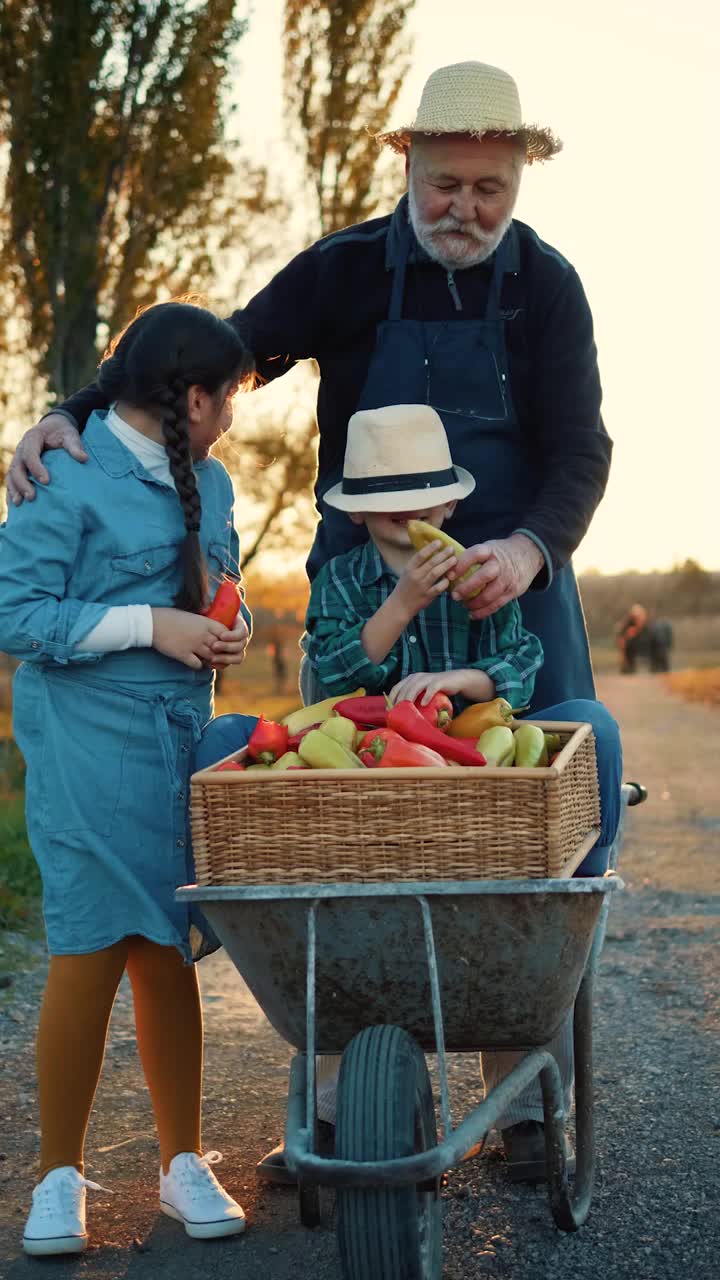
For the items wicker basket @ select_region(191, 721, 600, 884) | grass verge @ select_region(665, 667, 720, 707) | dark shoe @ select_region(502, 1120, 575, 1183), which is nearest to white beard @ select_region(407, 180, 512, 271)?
wicker basket @ select_region(191, 721, 600, 884)

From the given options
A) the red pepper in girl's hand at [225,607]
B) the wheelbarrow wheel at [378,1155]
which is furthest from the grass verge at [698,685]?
the wheelbarrow wheel at [378,1155]

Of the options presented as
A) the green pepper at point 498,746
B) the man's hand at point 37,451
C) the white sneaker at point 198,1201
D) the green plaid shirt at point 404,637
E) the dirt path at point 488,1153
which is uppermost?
the man's hand at point 37,451

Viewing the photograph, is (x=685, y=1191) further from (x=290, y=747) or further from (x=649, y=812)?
(x=649, y=812)

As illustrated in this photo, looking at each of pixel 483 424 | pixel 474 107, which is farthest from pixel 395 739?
pixel 474 107

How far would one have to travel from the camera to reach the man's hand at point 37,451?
3258 millimetres

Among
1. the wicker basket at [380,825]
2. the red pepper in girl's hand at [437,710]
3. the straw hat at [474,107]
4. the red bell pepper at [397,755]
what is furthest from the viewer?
the straw hat at [474,107]

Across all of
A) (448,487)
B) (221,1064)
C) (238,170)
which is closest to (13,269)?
(238,170)

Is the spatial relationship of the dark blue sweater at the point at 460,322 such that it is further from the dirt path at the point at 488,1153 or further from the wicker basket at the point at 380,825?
the dirt path at the point at 488,1153

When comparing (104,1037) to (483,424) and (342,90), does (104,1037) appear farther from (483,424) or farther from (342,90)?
(342,90)

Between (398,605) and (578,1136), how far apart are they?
1.23 metres

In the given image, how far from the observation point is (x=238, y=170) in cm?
1514

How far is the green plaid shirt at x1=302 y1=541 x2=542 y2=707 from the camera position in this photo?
3424 mm

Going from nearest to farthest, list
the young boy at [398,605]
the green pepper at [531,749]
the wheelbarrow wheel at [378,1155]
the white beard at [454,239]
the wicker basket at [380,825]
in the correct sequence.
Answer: the wheelbarrow wheel at [378,1155] < the wicker basket at [380,825] < the green pepper at [531,749] < the young boy at [398,605] < the white beard at [454,239]

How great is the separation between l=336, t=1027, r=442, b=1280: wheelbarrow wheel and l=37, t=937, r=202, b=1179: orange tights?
902mm
